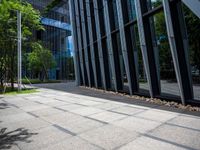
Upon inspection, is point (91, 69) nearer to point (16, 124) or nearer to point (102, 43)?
point (102, 43)

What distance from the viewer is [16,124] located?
27.1ft

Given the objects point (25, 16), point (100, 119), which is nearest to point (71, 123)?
point (100, 119)

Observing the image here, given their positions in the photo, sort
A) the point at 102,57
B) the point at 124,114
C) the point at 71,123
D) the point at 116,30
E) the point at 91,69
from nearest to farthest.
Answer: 1. the point at 71,123
2. the point at 124,114
3. the point at 116,30
4. the point at 102,57
5. the point at 91,69

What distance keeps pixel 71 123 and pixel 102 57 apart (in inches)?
497

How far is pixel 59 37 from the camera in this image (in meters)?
55.4

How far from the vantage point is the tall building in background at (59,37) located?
51750mm

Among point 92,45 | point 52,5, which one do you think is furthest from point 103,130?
point 52,5

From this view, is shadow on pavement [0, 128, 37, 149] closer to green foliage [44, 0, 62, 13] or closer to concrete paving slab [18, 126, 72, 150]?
concrete paving slab [18, 126, 72, 150]

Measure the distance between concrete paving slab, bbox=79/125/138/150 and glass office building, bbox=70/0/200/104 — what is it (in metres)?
5.01

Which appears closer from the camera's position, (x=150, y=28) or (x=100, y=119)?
(x=100, y=119)

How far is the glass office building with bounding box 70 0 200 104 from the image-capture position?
35.3 feet

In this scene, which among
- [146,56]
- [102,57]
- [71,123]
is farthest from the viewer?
[102,57]

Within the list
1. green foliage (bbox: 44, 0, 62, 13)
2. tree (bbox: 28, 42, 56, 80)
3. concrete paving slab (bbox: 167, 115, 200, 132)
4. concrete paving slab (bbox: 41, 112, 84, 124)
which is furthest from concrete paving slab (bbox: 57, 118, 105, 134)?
green foliage (bbox: 44, 0, 62, 13)

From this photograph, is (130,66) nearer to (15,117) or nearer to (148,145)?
(15,117)
